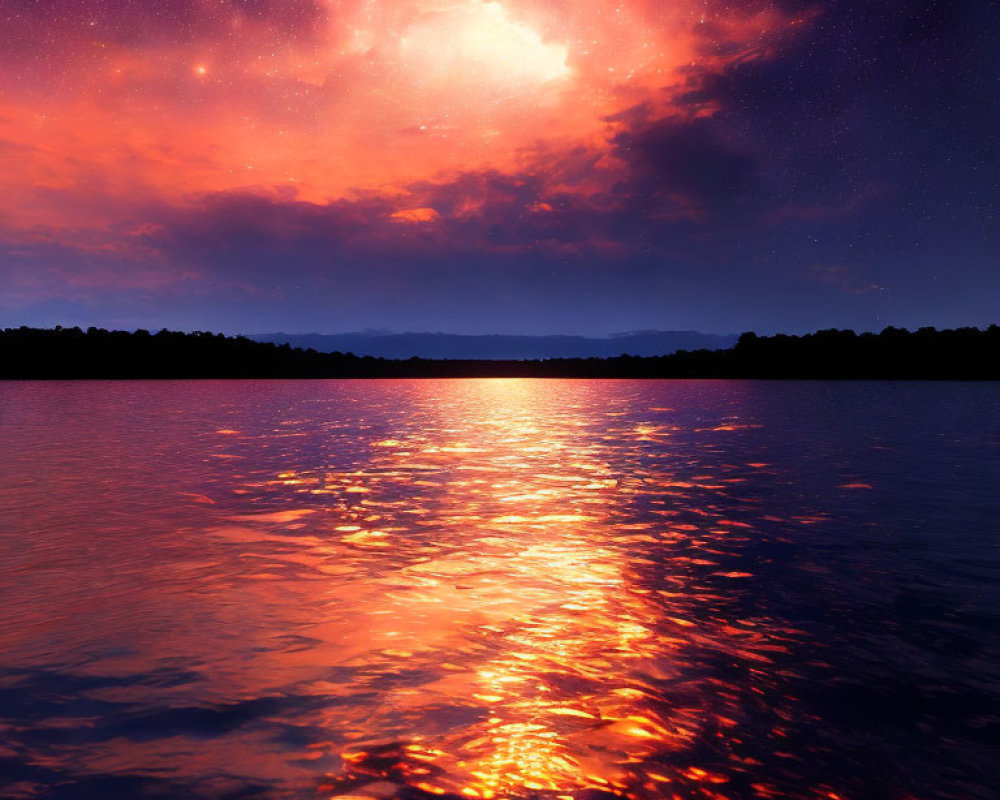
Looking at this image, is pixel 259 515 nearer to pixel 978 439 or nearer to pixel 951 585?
pixel 951 585

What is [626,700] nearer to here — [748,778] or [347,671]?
[748,778]

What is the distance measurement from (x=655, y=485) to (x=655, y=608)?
35.2 ft

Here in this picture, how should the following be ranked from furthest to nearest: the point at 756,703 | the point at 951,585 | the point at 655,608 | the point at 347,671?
the point at 951,585 < the point at 655,608 < the point at 347,671 < the point at 756,703

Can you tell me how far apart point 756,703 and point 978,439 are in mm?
35322

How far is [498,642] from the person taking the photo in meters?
7.48

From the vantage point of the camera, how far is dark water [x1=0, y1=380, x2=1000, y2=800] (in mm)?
5023

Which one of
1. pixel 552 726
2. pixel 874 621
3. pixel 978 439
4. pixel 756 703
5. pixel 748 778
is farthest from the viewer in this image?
pixel 978 439

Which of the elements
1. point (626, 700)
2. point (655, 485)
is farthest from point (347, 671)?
point (655, 485)

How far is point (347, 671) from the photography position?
266 inches

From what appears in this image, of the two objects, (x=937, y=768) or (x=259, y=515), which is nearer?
(x=937, y=768)

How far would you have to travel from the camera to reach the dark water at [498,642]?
5.02 meters

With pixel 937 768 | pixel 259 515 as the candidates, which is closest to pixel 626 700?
pixel 937 768

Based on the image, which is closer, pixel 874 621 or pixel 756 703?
pixel 756 703

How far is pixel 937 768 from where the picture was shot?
5.02m
